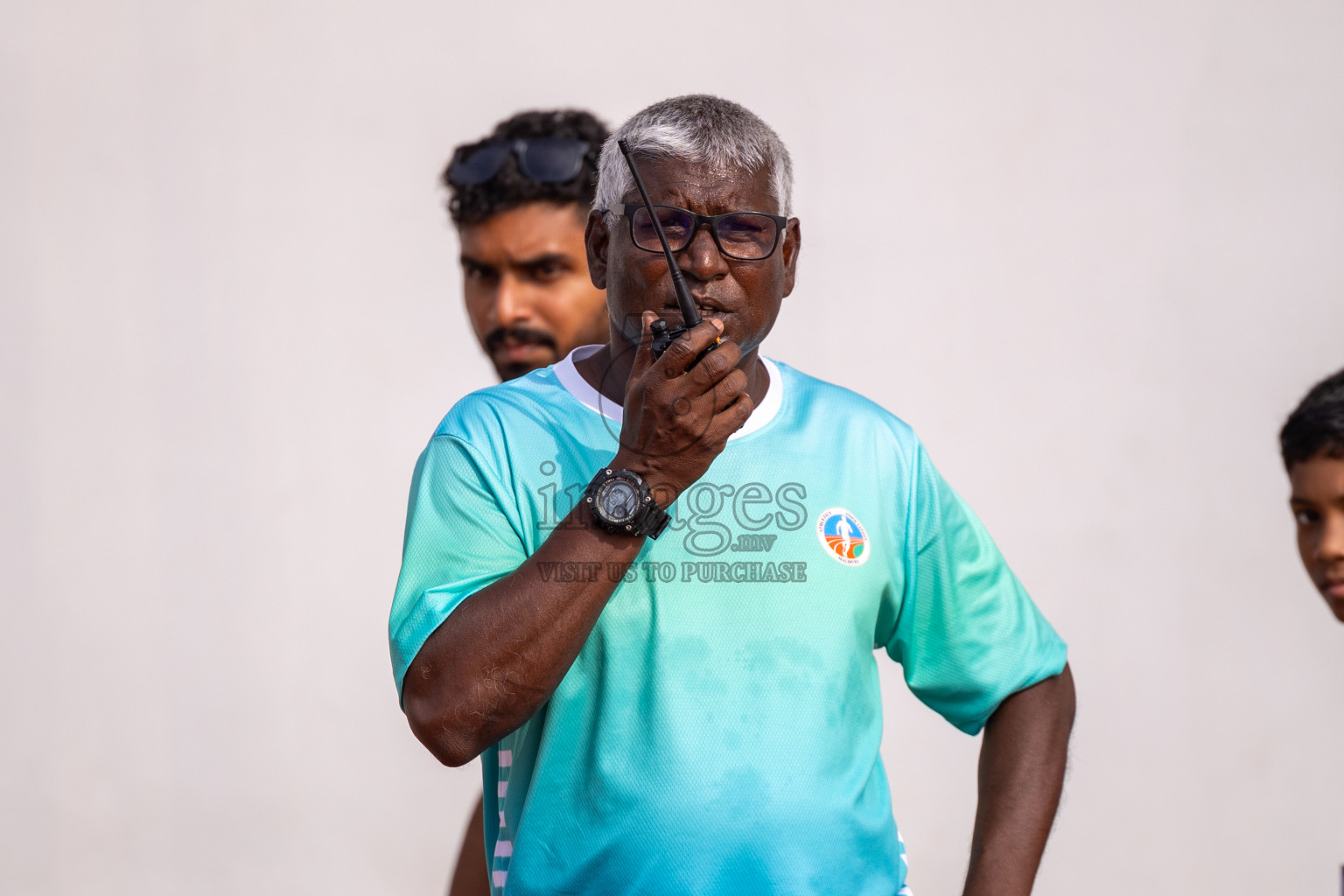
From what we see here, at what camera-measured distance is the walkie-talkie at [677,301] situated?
1545mm

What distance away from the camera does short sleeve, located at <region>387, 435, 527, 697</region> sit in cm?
153

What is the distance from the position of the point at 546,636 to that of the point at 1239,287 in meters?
3.10

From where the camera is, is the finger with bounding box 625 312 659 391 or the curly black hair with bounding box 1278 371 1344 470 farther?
the curly black hair with bounding box 1278 371 1344 470

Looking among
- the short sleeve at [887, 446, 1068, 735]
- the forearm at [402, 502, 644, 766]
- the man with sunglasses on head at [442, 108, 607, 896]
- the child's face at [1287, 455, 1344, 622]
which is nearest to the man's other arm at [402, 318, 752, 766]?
the forearm at [402, 502, 644, 766]

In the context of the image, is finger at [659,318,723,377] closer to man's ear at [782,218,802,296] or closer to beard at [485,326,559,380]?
man's ear at [782,218,802,296]

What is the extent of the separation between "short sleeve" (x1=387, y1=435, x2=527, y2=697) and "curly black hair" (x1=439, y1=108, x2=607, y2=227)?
1.43 meters

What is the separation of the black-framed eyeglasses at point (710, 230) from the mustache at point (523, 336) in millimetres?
1245

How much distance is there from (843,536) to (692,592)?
8.9 inches

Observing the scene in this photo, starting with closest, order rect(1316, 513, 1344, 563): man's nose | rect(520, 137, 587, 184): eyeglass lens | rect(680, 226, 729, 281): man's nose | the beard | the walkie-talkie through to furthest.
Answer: the walkie-talkie
rect(680, 226, 729, 281): man's nose
rect(1316, 513, 1344, 563): man's nose
the beard
rect(520, 137, 587, 184): eyeglass lens

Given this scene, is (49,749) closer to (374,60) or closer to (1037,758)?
(374,60)

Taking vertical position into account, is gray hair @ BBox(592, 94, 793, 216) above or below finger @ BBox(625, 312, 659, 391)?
above

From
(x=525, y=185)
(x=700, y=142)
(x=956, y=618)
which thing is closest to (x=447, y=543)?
(x=700, y=142)

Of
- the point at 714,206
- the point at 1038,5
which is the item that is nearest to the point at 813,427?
the point at 714,206

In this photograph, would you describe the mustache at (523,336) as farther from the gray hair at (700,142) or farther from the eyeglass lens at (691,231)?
the eyeglass lens at (691,231)
